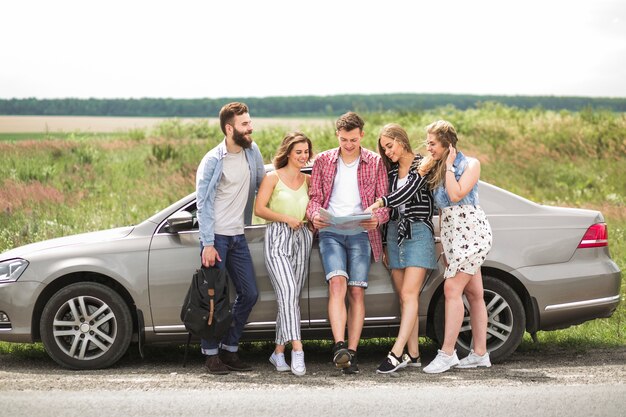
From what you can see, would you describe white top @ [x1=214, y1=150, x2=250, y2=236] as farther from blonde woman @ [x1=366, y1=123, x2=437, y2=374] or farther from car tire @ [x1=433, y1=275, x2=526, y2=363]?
car tire @ [x1=433, y1=275, x2=526, y2=363]

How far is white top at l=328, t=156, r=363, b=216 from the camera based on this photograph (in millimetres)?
7086

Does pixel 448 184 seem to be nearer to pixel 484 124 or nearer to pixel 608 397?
pixel 608 397

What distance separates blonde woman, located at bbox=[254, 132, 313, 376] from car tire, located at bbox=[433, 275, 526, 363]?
120 centimetres

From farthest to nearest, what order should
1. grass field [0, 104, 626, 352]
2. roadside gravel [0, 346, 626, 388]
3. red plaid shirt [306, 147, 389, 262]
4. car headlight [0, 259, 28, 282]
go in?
grass field [0, 104, 626, 352] → car headlight [0, 259, 28, 282] → red plaid shirt [306, 147, 389, 262] → roadside gravel [0, 346, 626, 388]

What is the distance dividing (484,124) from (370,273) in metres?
26.7

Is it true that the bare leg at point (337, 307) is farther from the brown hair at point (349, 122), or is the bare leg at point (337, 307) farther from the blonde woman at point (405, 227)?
the brown hair at point (349, 122)

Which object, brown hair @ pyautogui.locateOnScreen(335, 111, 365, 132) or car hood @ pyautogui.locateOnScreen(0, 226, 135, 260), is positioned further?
car hood @ pyautogui.locateOnScreen(0, 226, 135, 260)

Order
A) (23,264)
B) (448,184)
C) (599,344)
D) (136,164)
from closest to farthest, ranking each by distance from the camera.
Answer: (448,184) → (23,264) → (599,344) → (136,164)

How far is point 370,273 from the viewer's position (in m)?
7.26

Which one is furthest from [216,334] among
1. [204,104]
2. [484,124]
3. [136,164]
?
[204,104]

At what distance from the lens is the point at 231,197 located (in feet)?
23.1

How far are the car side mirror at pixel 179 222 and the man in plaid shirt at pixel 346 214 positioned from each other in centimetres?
96

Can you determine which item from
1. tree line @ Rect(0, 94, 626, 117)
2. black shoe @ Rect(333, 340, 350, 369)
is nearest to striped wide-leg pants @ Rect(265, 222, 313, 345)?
black shoe @ Rect(333, 340, 350, 369)

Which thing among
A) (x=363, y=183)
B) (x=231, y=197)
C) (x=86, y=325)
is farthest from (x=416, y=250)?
(x=86, y=325)
